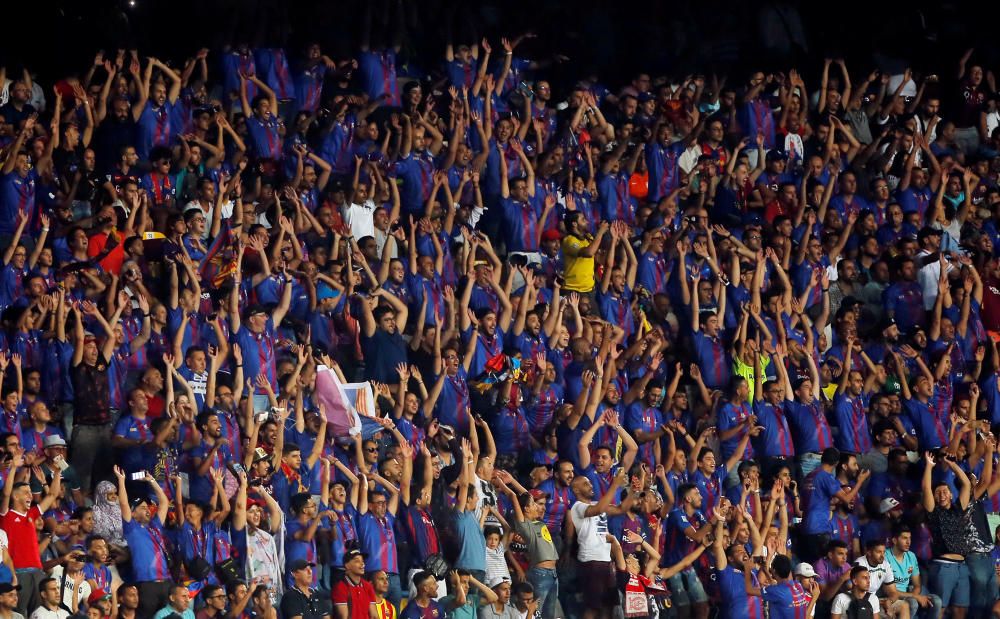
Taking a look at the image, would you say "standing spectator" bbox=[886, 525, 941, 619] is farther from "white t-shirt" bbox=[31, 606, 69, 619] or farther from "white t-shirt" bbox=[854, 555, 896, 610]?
"white t-shirt" bbox=[31, 606, 69, 619]

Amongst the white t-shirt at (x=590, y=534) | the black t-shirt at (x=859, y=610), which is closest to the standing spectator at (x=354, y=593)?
the white t-shirt at (x=590, y=534)

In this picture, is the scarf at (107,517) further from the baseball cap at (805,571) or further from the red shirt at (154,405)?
the baseball cap at (805,571)

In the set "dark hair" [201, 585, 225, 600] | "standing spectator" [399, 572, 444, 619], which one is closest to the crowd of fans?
"standing spectator" [399, 572, 444, 619]

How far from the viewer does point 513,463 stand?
46.3 ft

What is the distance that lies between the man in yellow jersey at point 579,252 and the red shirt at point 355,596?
3769mm

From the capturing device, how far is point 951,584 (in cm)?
1449

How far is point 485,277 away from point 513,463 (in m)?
1.75

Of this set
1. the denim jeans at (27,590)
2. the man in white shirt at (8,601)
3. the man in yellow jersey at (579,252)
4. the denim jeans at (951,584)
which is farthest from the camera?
the man in yellow jersey at (579,252)

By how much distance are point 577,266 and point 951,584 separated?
3880mm

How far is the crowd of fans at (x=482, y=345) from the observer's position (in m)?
12.9

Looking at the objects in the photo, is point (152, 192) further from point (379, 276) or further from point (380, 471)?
point (380, 471)

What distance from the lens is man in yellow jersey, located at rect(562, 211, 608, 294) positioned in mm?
15625

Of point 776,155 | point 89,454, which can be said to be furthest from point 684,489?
point 776,155

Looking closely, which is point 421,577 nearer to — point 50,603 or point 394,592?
point 394,592
